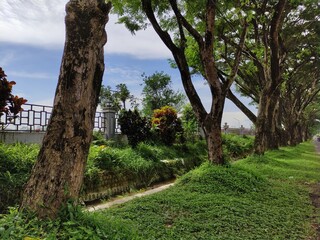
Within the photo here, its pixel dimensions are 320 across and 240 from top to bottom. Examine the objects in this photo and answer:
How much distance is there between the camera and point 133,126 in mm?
12281

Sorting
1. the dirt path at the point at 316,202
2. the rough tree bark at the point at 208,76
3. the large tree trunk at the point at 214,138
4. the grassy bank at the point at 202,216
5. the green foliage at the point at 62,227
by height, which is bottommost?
the dirt path at the point at 316,202

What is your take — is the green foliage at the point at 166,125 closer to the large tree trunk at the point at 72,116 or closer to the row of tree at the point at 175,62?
the row of tree at the point at 175,62

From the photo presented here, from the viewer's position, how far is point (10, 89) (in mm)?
7250

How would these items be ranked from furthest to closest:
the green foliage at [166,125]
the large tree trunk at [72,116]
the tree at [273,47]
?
the green foliage at [166,125] < the tree at [273,47] < the large tree trunk at [72,116]

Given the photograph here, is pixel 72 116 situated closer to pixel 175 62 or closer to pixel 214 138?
pixel 214 138

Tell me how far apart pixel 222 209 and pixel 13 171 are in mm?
3620

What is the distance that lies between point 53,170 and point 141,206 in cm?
230

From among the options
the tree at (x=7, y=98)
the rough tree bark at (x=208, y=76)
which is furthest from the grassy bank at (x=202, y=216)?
the tree at (x=7, y=98)

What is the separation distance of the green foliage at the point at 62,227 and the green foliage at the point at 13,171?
8.17 ft

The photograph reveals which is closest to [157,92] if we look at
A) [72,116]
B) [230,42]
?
[230,42]

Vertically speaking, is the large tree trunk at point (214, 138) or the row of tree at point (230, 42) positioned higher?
the row of tree at point (230, 42)

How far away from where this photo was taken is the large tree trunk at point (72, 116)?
10.6ft

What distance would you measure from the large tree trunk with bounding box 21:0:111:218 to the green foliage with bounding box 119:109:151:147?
28.0 ft

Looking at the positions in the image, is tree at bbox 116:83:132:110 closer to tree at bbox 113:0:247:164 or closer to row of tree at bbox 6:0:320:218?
row of tree at bbox 6:0:320:218
